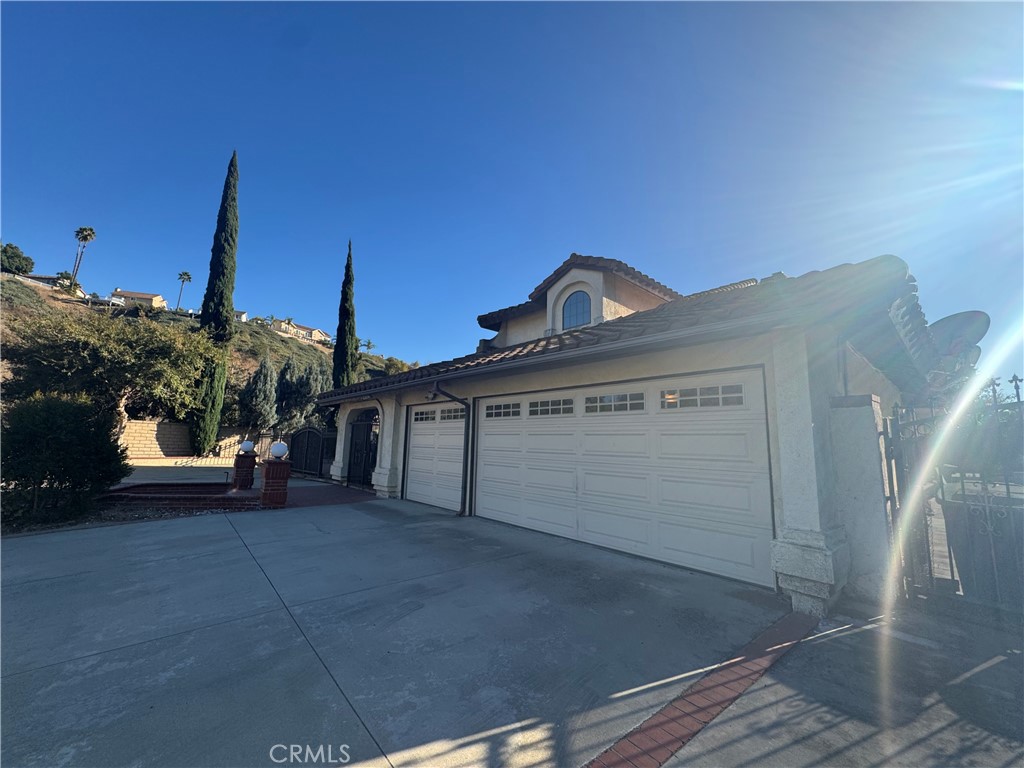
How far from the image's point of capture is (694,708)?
2441 millimetres

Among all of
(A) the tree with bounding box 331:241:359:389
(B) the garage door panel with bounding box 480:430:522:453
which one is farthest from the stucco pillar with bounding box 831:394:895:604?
(A) the tree with bounding box 331:241:359:389

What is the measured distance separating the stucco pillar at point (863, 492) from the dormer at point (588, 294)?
6.43 metres

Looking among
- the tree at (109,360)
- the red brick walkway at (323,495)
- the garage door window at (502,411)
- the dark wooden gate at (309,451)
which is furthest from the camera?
the tree at (109,360)

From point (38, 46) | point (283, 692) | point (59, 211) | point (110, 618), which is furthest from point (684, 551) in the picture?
point (59, 211)

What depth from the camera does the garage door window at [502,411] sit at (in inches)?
306

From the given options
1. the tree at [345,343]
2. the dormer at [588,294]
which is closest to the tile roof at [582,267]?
the dormer at [588,294]

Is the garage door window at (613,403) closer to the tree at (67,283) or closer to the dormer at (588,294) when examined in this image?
the dormer at (588,294)

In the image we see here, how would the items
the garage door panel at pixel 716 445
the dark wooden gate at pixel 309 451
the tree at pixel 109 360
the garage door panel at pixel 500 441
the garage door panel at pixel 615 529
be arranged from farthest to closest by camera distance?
the tree at pixel 109 360
the dark wooden gate at pixel 309 451
the garage door panel at pixel 500 441
the garage door panel at pixel 615 529
the garage door panel at pixel 716 445

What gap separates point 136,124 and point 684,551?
51.4 feet

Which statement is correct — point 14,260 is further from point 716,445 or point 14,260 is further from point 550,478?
point 716,445

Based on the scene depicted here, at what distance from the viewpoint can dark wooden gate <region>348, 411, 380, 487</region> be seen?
1281 cm

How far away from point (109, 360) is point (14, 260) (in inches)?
2088

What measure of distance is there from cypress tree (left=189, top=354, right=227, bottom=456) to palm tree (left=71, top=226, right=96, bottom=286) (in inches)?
2052

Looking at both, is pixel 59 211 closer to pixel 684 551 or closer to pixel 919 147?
pixel 684 551
